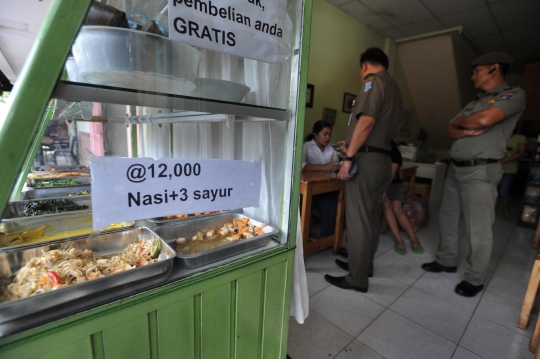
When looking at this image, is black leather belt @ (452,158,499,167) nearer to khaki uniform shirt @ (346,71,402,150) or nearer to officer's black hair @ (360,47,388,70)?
khaki uniform shirt @ (346,71,402,150)

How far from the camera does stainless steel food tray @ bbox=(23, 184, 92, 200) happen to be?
139cm

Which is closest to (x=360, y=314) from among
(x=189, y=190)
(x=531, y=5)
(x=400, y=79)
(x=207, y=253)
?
(x=207, y=253)

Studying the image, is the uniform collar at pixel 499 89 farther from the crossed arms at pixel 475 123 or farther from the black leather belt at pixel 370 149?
the black leather belt at pixel 370 149

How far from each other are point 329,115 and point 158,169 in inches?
119

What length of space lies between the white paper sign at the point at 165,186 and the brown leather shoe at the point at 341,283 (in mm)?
1420

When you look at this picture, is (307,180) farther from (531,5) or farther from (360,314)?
(531,5)

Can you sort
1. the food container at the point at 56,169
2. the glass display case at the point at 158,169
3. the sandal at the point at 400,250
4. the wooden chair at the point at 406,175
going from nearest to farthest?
the glass display case at the point at 158,169
the food container at the point at 56,169
the sandal at the point at 400,250
the wooden chair at the point at 406,175

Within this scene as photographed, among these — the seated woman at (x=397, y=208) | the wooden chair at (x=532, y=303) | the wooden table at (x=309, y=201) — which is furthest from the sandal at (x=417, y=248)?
the wooden chair at (x=532, y=303)

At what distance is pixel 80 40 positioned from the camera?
501 mm

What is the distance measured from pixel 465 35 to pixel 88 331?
514cm

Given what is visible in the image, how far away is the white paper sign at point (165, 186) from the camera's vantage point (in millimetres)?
524

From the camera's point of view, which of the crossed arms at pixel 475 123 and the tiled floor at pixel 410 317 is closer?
the tiled floor at pixel 410 317

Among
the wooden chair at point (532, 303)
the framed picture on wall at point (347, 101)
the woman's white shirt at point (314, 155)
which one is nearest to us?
the wooden chair at point (532, 303)

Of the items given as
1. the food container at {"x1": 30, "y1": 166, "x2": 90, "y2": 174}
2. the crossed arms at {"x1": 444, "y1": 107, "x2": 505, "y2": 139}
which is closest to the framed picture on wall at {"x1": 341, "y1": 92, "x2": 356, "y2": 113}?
the crossed arms at {"x1": 444, "y1": 107, "x2": 505, "y2": 139}
